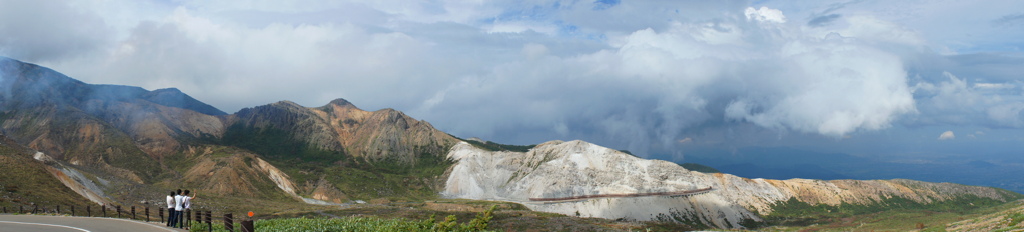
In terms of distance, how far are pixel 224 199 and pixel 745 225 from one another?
478 ft

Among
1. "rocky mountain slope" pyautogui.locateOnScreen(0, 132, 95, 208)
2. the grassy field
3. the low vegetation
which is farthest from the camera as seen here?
the grassy field

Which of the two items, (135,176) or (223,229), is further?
(135,176)

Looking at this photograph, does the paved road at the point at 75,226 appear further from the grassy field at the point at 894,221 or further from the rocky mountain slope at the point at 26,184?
the grassy field at the point at 894,221

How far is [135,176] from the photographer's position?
173250 millimetres

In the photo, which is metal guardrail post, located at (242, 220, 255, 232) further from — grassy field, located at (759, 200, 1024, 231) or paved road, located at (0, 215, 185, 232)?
grassy field, located at (759, 200, 1024, 231)

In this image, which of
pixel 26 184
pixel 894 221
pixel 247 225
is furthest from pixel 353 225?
pixel 894 221

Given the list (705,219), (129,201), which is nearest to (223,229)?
(129,201)

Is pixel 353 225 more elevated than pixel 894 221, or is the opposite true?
pixel 353 225

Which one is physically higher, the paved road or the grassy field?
the paved road

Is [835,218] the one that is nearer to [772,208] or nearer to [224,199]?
[772,208]

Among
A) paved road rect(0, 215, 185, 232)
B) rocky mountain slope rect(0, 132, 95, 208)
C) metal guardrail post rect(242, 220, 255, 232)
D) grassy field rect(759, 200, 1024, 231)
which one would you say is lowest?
grassy field rect(759, 200, 1024, 231)

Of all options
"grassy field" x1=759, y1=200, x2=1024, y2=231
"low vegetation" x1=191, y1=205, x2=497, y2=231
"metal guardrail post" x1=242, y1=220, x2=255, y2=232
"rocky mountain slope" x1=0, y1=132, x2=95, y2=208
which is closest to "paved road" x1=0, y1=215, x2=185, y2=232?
"low vegetation" x1=191, y1=205, x2=497, y2=231

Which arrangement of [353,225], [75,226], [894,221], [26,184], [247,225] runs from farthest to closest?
[894,221]
[26,184]
[75,226]
[353,225]
[247,225]

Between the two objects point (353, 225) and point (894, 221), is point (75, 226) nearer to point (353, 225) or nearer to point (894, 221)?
point (353, 225)
